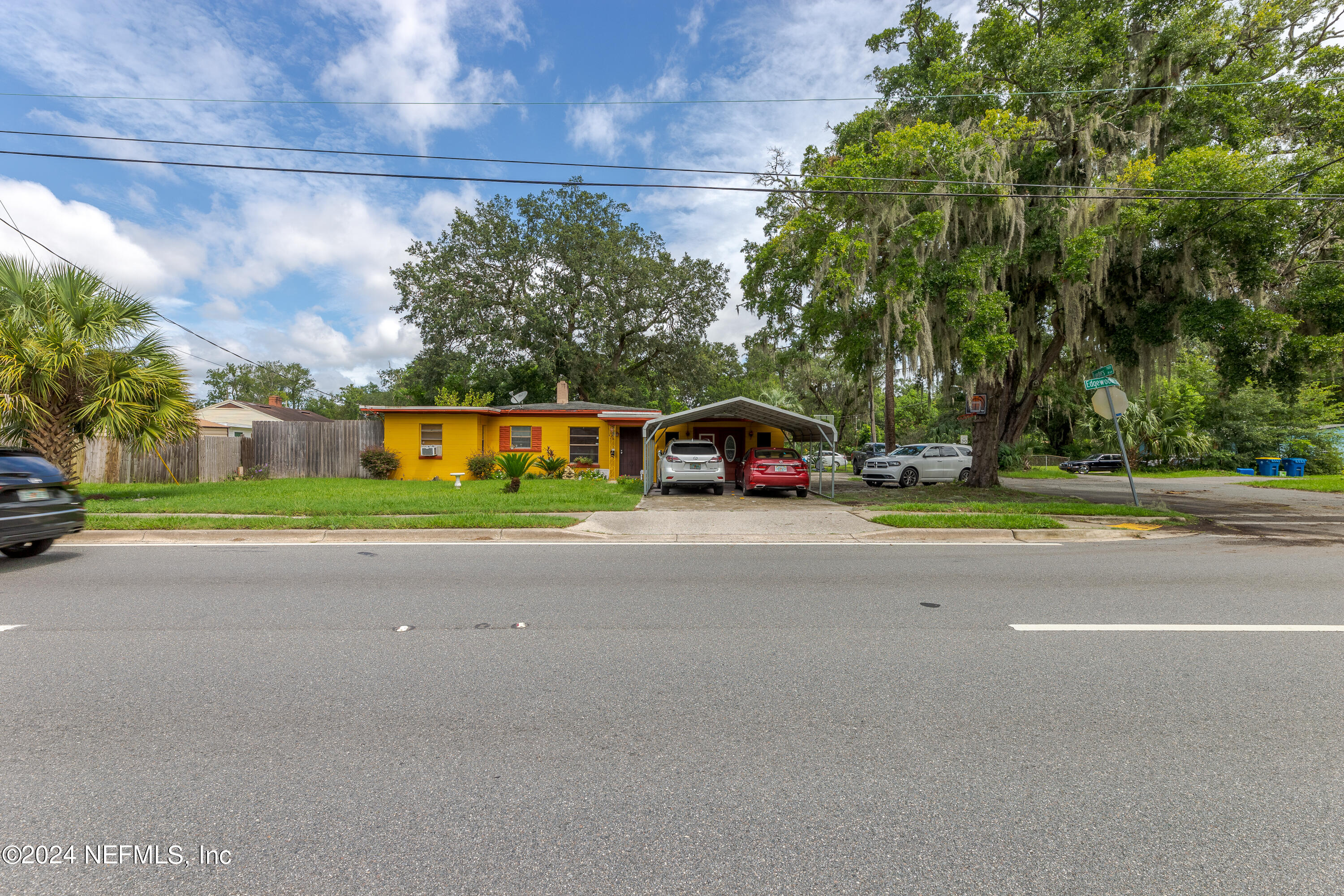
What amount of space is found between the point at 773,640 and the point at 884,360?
13351 millimetres

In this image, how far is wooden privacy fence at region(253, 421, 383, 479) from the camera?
2306cm

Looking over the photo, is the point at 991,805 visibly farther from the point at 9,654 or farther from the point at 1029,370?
the point at 1029,370

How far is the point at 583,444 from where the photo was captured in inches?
916

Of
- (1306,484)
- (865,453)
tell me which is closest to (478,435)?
(865,453)

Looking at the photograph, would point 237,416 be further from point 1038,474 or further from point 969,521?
point 1038,474

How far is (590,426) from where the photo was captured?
23.2 m

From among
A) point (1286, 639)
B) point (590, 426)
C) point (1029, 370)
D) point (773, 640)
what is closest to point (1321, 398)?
point (1029, 370)

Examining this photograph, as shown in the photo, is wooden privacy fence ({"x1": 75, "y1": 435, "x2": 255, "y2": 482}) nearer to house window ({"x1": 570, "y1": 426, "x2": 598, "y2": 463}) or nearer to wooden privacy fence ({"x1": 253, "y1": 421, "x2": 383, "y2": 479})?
wooden privacy fence ({"x1": 253, "y1": 421, "x2": 383, "y2": 479})

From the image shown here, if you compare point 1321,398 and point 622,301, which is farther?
point 622,301

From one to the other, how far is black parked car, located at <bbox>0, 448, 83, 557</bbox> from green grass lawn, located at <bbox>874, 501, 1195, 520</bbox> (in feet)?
41.6

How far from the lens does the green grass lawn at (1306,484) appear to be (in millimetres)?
19844

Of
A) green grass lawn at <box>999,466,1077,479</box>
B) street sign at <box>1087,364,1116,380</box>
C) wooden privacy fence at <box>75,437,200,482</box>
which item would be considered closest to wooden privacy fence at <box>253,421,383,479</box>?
wooden privacy fence at <box>75,437,200,482</box>

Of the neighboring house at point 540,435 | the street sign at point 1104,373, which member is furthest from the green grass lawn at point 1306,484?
the neighboring house at point 540,435

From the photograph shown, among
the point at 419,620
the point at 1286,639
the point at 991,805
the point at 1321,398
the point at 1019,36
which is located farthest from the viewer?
the point at 1321,398
